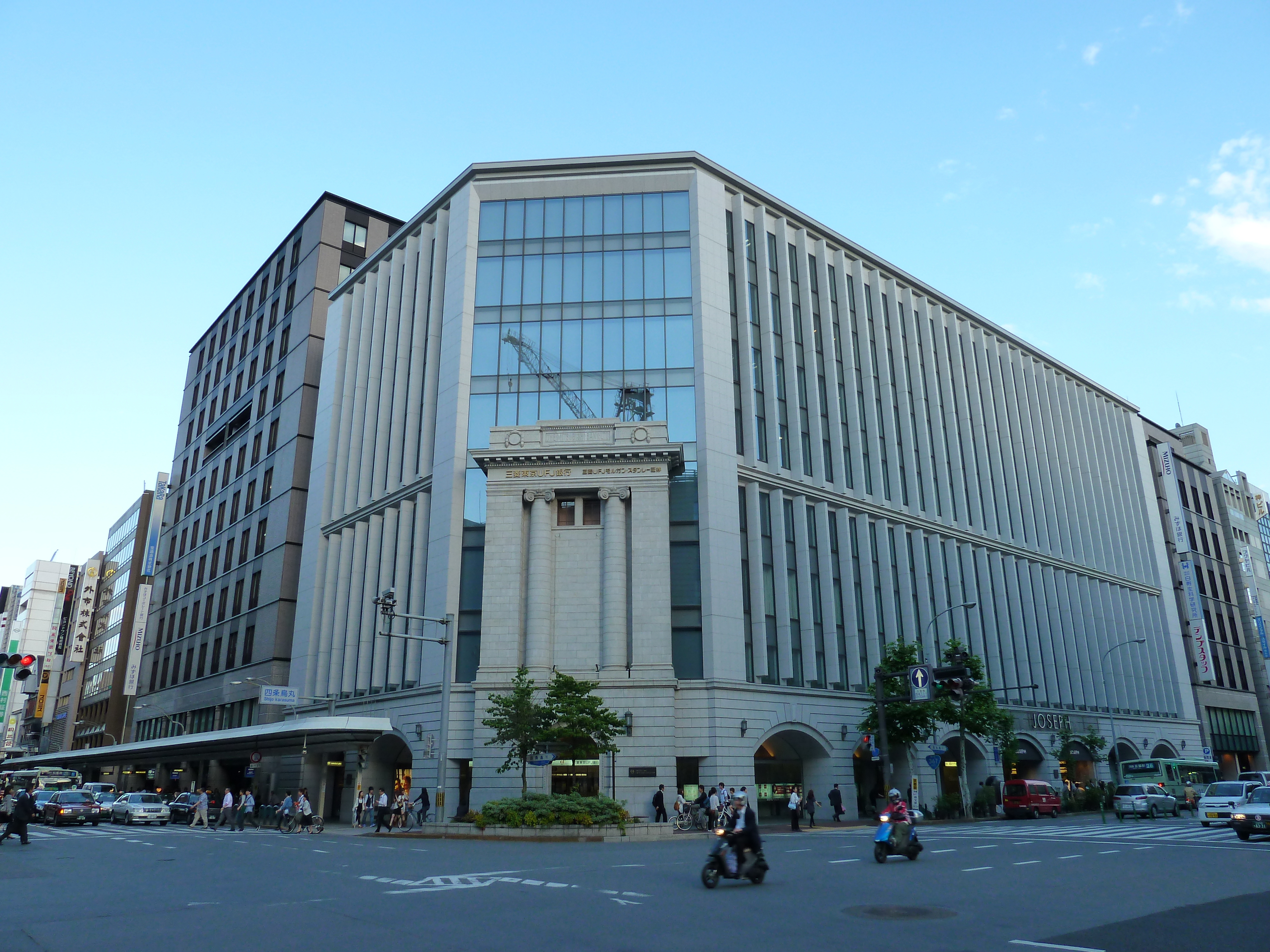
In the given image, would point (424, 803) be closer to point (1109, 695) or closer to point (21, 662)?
point (21, 662)

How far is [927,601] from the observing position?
55875mm

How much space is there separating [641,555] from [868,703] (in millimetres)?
15519

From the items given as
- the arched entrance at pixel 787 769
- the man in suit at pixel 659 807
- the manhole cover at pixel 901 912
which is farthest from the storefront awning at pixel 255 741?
the manhole cover at pixel 901 912

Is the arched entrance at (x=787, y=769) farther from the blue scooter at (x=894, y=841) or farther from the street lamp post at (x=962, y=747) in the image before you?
the blue scooter at (x=894, y=841)

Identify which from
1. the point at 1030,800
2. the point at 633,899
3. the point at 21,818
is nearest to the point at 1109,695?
the point at 1030,800

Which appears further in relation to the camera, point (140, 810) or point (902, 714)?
point (140, 810)

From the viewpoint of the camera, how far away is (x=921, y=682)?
32094 mm

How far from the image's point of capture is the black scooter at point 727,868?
16.9 m

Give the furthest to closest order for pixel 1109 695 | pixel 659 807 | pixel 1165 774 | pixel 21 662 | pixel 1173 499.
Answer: pixel 1173 499, pixel 1109 695, pixel 1165 774, pixel 659 807, pixel 21 662

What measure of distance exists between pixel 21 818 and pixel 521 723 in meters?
16.2

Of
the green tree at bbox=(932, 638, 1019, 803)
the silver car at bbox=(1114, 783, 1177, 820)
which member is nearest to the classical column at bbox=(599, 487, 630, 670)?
the green tree at bbox=(932, 638, 1019, 803)

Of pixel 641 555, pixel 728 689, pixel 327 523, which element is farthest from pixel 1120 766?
pixel 327 523

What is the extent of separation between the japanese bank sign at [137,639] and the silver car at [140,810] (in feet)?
133

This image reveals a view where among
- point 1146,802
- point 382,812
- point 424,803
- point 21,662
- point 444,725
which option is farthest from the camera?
point 1146,802
